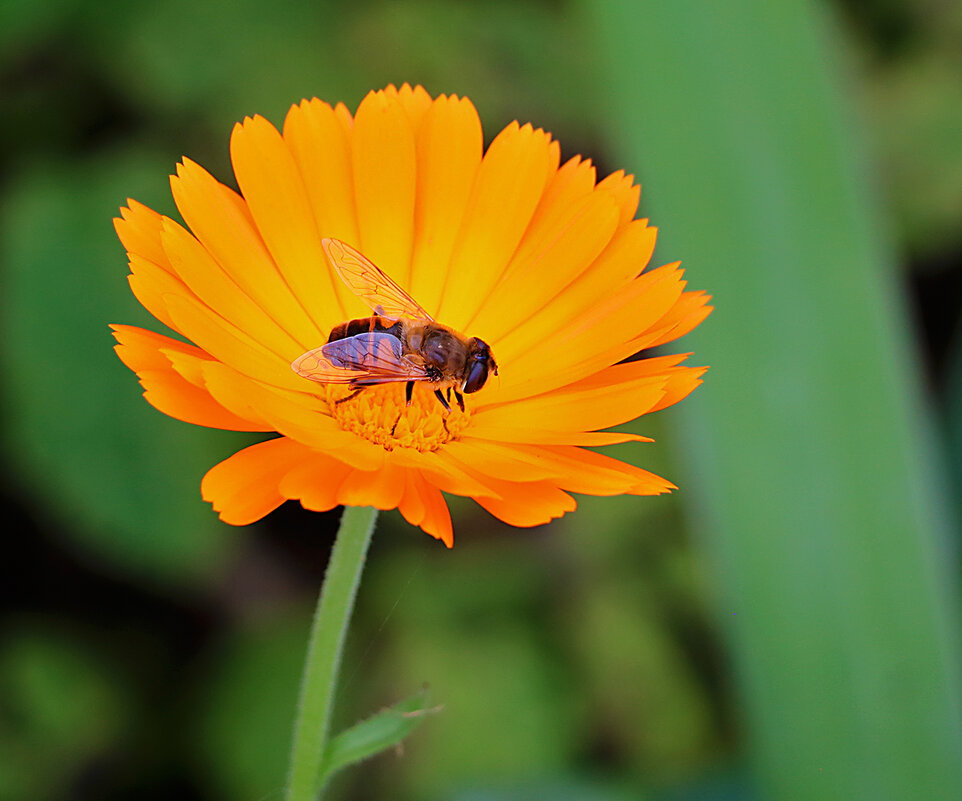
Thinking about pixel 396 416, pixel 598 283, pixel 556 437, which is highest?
pixel 598 283

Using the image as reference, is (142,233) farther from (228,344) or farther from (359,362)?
(359,362)

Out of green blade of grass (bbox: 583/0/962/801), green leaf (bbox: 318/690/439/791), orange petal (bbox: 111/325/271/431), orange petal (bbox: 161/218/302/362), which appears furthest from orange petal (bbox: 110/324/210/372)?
green blade of grass (bbox: 583/0/962/801)

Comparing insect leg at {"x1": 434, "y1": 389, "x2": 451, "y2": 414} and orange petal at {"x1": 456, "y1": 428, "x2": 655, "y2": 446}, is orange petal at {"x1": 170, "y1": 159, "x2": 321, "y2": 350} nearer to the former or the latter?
insect leg at {"x1": 434, "y1": 389, "x2": 451, "y2": 414}

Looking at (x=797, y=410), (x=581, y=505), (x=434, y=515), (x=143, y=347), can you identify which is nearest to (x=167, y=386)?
(x=143, y=347)

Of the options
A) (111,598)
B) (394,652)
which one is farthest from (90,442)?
(394,652)

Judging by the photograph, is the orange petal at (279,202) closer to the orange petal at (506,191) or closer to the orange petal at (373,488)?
the orange petal at (506,191)

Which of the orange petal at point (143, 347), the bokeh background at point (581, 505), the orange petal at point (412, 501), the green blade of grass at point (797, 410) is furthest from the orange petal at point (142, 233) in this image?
the green blade of grass at point (797, 410)

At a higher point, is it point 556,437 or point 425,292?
point 425,292

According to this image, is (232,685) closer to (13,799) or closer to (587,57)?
(13,799)
